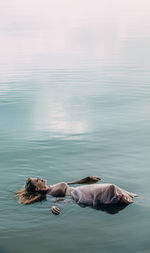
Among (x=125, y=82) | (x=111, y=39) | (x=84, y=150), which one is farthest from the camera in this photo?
(x=111, y=39)

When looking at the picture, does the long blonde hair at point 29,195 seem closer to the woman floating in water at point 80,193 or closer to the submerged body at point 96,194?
the woman floating in water at point 80,193

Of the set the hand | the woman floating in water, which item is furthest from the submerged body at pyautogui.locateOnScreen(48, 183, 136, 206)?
the hand

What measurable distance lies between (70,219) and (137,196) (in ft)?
5.59

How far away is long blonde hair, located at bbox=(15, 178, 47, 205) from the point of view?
9.38 meters

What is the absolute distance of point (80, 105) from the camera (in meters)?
20.5

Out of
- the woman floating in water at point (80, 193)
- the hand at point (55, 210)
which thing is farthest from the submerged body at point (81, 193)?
the hand at point (55, 210)

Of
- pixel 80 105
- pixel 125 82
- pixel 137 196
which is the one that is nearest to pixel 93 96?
pixel 80 105

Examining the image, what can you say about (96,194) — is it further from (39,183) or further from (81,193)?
(39,183)

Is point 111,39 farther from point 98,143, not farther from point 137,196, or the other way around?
point 137,196

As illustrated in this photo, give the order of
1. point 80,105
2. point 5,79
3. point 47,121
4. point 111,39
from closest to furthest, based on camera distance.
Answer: point 47,121 → point 80,105 → point 5,79 → point 111,39

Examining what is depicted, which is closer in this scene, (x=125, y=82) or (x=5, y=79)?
(x=125, y=82)

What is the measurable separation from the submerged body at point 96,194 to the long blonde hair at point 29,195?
1.08ft

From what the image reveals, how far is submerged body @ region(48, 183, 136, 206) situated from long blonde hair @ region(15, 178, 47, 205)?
0.33 metres

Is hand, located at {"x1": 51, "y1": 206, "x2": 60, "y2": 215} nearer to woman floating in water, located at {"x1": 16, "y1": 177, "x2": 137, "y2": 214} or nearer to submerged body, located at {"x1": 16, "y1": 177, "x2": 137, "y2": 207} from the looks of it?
woman floating in water, located at {"x1": 16, "y1": 177, "x2": 137, "y2": 214}
